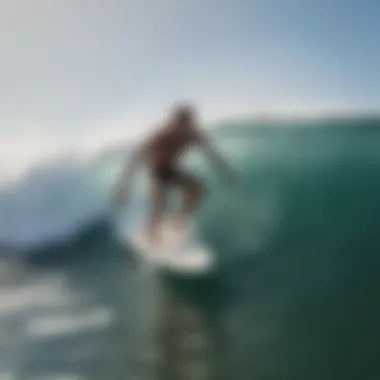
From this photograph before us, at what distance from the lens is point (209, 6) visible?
110cm

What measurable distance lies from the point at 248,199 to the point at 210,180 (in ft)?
0.23

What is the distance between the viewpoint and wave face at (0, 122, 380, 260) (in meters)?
1.06

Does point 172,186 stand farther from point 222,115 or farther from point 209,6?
point 209,6

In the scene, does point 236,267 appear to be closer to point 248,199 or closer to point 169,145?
point 248,199

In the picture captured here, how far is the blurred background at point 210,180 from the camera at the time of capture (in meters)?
1.02

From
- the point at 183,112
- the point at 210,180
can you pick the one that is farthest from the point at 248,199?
the point at 183,112

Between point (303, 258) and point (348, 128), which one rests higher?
point (348, 128)

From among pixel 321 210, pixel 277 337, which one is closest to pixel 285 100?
pixel 321 210

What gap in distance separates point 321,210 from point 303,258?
83 mm

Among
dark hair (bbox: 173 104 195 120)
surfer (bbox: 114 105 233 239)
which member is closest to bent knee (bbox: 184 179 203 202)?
surfer (bbox: 114 105 233 239)

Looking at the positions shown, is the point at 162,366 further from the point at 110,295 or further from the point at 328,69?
the point at 328,69

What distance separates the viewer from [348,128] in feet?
3.57

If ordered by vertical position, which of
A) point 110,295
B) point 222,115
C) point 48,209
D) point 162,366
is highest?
point 222,115

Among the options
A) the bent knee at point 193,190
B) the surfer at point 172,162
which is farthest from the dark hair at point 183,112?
the bent knee at point 193,190
